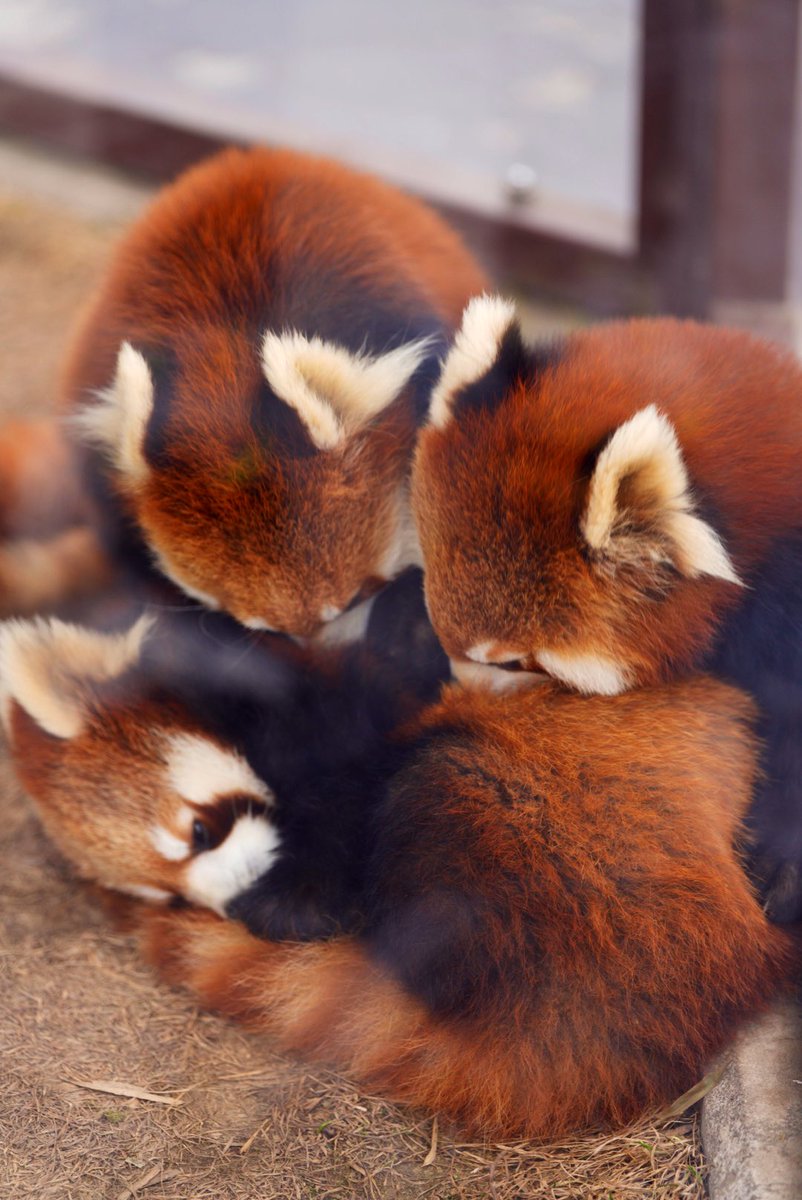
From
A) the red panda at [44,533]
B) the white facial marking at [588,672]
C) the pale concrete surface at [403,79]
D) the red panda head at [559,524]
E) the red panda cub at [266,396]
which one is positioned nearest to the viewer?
the red panda head at [559,524]

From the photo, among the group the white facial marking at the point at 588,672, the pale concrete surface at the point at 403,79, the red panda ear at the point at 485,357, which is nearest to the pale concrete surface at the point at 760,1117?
the white facial marking at the point at 588,672

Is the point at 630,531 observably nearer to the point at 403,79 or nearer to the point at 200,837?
the point at 200,837

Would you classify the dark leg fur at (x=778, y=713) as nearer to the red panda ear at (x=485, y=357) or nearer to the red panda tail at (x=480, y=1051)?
the red panda tail at (x=480, y=1051)

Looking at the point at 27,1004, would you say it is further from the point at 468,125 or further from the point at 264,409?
the point at 468,125

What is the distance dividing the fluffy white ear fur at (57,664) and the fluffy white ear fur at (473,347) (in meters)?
0.81

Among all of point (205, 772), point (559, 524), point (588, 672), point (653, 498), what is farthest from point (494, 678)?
point (205, 772)

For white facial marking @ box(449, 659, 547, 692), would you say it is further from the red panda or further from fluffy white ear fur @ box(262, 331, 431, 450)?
the red panda

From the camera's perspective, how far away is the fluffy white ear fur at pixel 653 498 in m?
1.79

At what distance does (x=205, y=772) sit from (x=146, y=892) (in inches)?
10.9

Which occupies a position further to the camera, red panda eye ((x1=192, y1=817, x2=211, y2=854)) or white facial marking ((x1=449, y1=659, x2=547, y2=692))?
red panda eye ((x1=192, y1=817, x2=211, y2=854))

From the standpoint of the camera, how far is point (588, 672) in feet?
6.66

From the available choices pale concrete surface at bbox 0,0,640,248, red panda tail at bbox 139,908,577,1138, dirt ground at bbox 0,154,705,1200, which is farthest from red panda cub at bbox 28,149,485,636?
pale concrete surface at bbox 0,0,640,248

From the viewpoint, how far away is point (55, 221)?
4.36 m

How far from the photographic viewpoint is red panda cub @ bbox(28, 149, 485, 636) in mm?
2129
